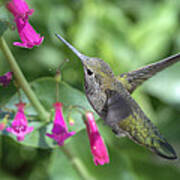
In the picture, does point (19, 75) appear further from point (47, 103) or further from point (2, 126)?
point (47, 103)

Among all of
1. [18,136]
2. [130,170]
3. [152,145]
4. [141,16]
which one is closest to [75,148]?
[130,170]

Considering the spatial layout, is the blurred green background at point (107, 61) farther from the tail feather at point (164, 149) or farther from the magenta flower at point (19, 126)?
the tail feather at point (164, 149)

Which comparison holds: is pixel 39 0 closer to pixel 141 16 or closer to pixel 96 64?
pixel 141 16

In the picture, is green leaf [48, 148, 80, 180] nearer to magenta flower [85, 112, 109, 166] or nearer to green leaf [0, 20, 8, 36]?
magenta flower [85, 112, 109, 166]

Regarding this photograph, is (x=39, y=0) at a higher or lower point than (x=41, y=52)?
higher

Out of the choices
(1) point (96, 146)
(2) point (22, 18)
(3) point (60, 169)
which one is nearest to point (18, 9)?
(2) point (22, 18)

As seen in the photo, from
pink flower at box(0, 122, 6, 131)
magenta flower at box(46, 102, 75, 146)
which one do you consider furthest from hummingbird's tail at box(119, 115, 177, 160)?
pink flower at box(0, 122, 6, 131)
